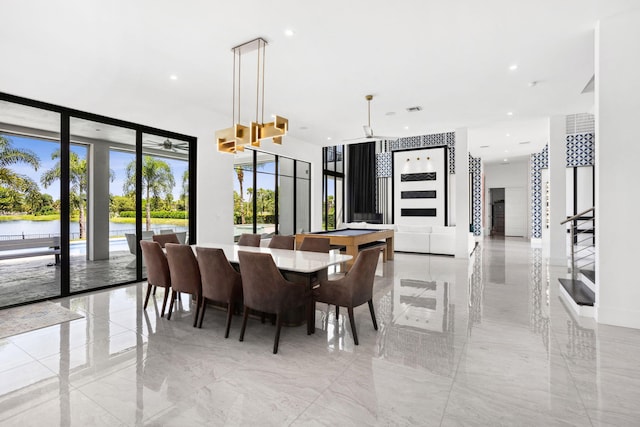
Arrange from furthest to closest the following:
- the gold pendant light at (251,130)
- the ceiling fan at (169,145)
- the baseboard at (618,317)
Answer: the ceiling fan at (169,145) → the gold pendant light at (251,130) → the baseboard at (618,317)

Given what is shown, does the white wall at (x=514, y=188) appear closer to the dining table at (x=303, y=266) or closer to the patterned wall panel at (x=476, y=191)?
the patterned wall panel at (x=476, y=191)

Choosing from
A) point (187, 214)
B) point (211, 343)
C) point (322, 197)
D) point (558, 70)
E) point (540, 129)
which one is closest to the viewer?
point (211, 343)

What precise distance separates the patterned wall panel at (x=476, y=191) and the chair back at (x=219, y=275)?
12.0m

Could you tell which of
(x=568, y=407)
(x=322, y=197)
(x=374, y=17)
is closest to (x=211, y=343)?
(x=568, y=407)

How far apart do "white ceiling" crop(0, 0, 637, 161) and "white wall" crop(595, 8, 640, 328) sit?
38 centimetres

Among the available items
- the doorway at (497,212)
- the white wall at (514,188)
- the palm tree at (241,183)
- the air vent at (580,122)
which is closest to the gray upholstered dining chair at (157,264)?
the palm tree at (241,183)

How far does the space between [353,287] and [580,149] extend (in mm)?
10979

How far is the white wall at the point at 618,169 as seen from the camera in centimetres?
345

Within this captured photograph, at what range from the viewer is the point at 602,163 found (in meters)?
3.57

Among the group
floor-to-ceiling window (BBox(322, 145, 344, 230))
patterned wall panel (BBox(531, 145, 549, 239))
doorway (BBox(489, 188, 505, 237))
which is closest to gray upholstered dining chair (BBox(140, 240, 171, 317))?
floor-to-ceiling window (BBox(322, 145, 344, 230))

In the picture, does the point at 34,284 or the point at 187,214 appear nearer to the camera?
the point at 34,284

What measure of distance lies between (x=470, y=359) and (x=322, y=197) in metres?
8.14

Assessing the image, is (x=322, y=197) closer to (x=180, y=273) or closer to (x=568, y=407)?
(x=180, y=273)

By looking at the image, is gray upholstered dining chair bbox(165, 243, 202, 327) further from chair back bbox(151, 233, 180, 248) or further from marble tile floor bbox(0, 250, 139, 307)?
marble tile floor bbox(0, 250, 139, 307)
